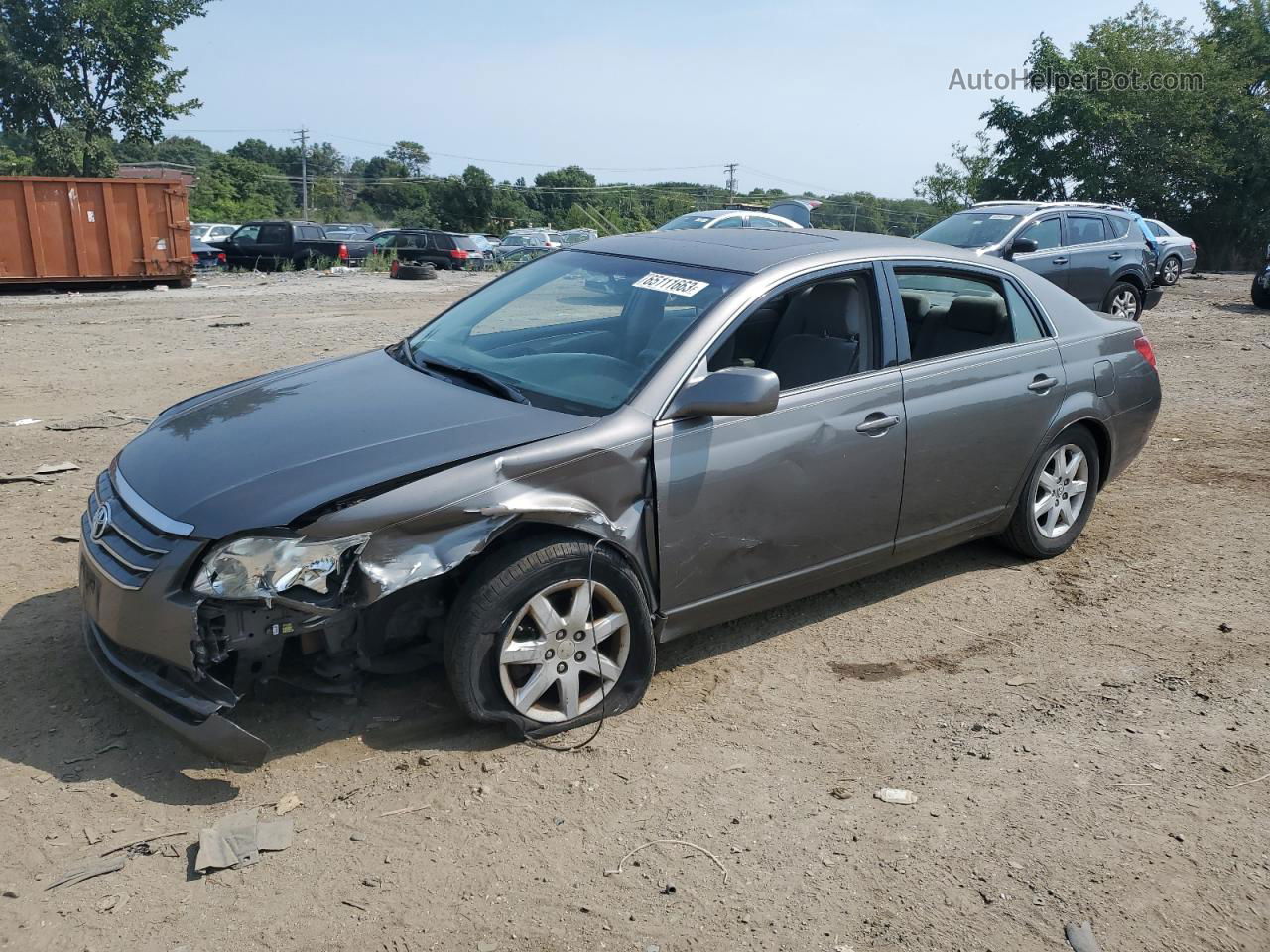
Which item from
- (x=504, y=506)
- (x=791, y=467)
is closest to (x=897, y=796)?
(x=791, y=467)

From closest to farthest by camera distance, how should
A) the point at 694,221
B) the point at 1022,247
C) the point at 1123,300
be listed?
the point at 1022,247 → the point at 1123,300 → the point at 694,221

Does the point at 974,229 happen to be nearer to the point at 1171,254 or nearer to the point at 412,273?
the point at 1171,254

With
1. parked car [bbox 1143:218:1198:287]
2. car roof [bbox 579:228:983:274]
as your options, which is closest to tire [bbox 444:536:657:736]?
car roof [bbox 579:228:983:274]

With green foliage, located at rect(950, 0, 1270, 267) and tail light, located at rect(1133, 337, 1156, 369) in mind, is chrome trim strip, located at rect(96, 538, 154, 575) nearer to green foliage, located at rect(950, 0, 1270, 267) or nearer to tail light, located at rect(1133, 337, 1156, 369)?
tail light, located at rect(1133, 337, 1156, 369)

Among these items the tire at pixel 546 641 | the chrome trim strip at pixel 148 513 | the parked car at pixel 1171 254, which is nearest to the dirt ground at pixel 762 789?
the tire at pixel 546 641

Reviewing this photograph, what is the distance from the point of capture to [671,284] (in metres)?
4.51

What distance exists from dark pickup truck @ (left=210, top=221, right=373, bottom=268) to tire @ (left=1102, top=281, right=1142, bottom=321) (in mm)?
19872

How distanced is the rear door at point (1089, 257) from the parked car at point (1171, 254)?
979 centimetres

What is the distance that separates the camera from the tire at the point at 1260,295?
18234 mm

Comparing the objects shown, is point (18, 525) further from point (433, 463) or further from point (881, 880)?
point (881, 880)

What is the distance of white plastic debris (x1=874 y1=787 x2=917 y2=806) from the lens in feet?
11.5

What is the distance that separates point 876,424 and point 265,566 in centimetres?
250

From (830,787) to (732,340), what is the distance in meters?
1.78

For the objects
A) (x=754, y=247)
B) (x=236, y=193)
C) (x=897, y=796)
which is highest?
(x=236, y=193)
